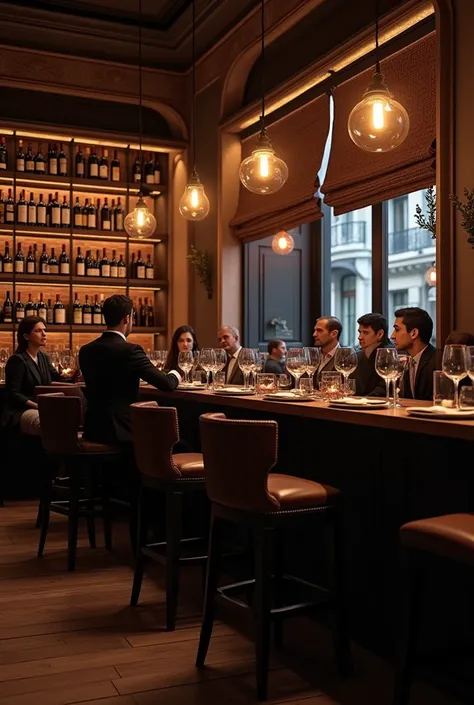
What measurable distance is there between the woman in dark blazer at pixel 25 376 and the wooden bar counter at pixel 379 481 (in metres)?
2.74

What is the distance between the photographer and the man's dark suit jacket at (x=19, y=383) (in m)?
6.09

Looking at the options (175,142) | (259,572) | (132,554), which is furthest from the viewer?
(175,142)

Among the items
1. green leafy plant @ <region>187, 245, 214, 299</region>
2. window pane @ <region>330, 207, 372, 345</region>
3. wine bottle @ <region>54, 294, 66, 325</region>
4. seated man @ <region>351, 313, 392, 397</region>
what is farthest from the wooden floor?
window pane @ <region>330, 207, 372, 345</region>

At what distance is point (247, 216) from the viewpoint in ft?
24.8

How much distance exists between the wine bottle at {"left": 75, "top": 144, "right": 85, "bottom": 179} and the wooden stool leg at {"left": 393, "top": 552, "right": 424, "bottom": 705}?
6814 mm

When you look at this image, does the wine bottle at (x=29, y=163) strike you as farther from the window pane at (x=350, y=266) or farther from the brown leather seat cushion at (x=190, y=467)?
the window pane at (x=350, y=266)

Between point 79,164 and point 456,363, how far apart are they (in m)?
6.41

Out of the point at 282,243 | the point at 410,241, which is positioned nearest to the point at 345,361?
the point at 282,243

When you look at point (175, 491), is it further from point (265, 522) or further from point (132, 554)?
point (132, 554)

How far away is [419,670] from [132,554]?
227 cm

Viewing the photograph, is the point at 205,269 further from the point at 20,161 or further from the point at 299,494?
the point at 299,494

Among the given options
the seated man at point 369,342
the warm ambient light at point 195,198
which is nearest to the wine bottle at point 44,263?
the warm ambient light at point 195,198

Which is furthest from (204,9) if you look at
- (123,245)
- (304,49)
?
(123,245)

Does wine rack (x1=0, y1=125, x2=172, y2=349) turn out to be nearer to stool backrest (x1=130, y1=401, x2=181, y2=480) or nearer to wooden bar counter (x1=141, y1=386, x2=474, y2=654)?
stool backrest (x1=130, y1=401, x2=181, y2=480)
